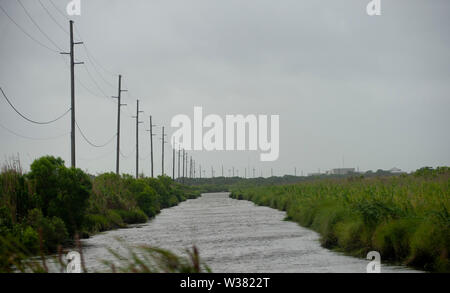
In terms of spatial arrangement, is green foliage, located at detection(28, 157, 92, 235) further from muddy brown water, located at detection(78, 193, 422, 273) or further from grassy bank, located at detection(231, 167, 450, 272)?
grassy bank, located at detection(231, 167, 450, 272)

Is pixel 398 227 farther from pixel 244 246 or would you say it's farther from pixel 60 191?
pixel 60 191

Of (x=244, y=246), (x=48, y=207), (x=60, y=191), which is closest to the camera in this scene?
(x=244, y=246)

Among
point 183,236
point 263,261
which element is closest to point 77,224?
point 183,236

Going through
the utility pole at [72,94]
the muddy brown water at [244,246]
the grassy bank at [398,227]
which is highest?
the utility pole at [72,94]

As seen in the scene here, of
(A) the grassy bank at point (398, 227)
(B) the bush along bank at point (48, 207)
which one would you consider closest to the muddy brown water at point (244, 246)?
(A) the grassy bank at point (398, 227)

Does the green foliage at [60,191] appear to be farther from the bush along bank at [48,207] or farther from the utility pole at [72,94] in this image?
the utility pole at [72,94]

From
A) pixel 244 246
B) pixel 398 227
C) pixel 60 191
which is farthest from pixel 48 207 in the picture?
pixel 398 227

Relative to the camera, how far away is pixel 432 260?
18.5 m

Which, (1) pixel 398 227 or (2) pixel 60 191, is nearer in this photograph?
(1) pixel 398 227

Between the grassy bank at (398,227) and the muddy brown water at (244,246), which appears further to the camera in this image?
the muddy brown water at (244,246)
